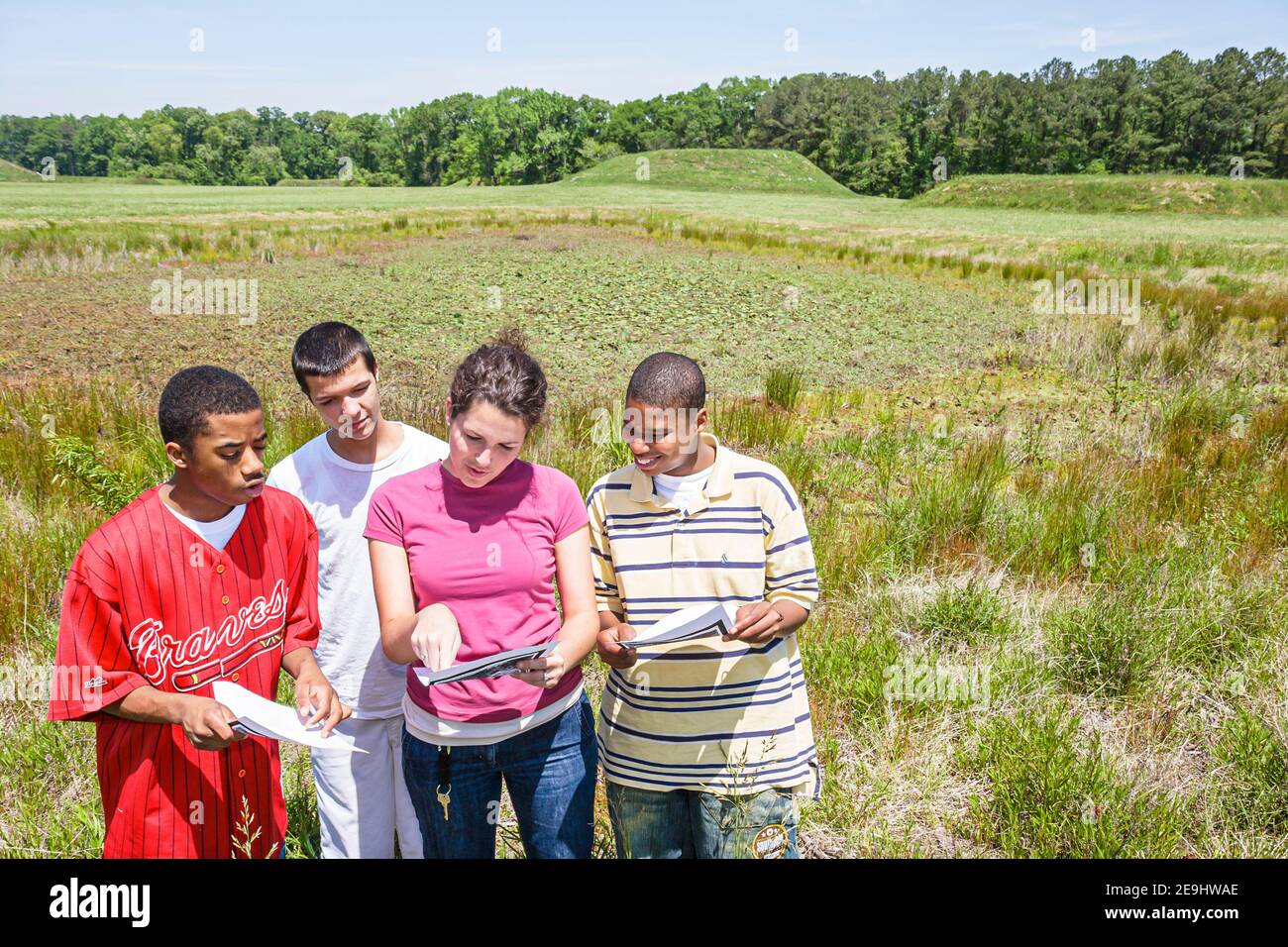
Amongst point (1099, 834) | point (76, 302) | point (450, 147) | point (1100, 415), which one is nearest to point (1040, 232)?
point (1100, 415)

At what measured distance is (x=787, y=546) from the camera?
7.39ft

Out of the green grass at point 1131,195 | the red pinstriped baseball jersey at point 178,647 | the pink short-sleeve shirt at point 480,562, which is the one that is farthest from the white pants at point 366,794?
the green grass at point 1131,195

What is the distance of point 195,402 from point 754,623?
59.1 inches

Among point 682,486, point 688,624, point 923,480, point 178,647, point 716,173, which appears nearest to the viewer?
point 688,624

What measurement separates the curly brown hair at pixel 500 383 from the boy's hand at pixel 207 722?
0.88 m

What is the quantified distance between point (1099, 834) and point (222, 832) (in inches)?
105

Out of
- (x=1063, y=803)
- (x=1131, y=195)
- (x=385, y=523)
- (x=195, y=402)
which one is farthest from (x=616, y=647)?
(x=1131, y=195)

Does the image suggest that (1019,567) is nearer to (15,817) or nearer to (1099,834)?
(1099,834)

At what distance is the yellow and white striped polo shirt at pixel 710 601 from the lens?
7.31 feet

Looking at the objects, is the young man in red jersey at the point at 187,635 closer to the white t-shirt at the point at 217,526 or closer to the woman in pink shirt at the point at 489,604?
the white t-shirt at the point at 217,526

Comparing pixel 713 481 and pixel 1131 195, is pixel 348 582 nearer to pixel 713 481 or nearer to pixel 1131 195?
pixel 713 481

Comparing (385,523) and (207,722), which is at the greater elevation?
(385,523)

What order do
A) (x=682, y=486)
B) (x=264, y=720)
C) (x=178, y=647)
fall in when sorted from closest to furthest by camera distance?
(x=264, y=720)
(x=178, y=647)
(x=682, y=486)

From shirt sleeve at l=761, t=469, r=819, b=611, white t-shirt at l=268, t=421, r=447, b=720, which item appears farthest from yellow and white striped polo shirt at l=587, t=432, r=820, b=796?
white t-shirt at l=268, t=421, r=447, b=720
